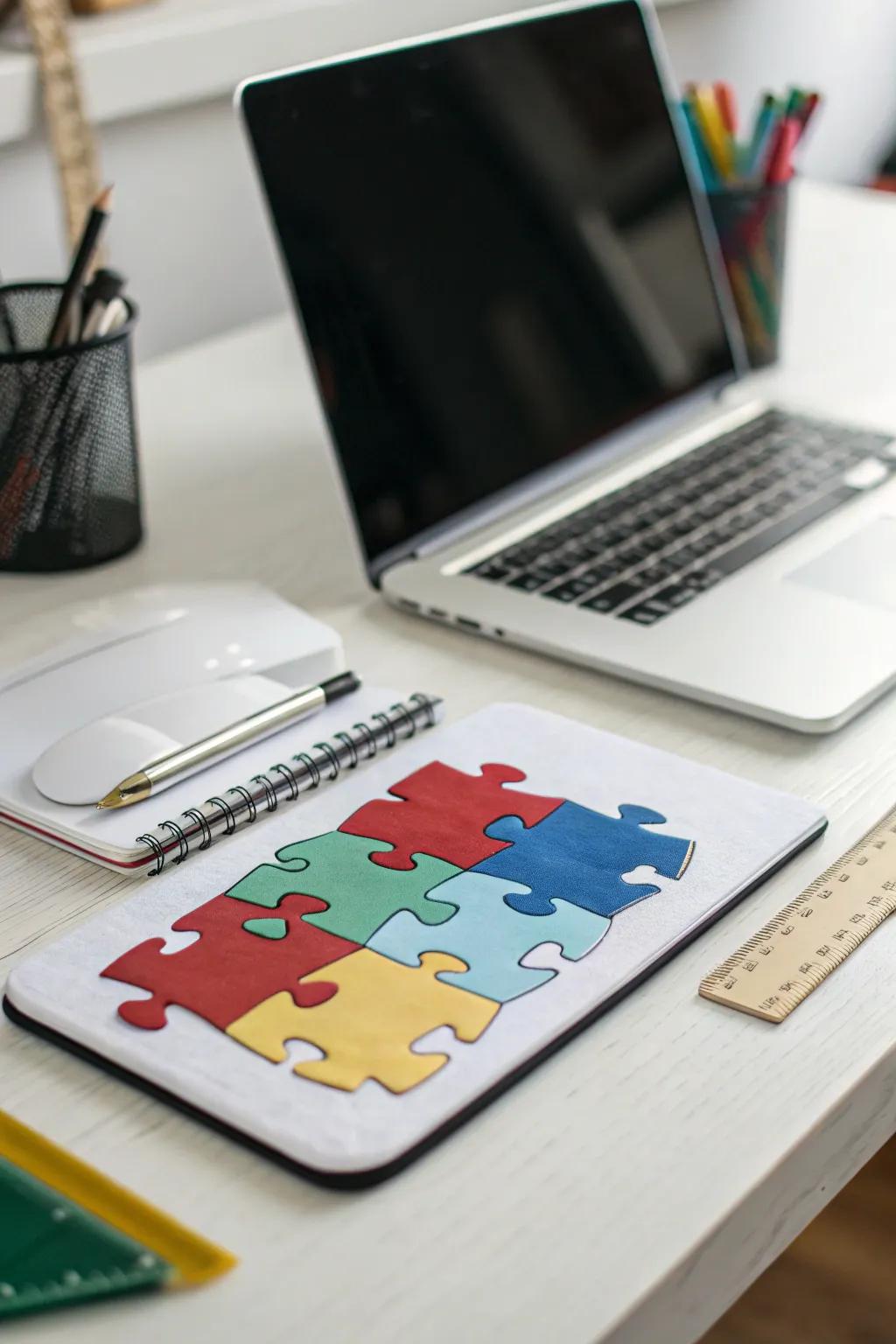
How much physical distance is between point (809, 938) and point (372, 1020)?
0.17 m

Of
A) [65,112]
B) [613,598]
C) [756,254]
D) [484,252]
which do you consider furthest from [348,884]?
[65,112]

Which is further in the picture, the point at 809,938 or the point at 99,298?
the point at 99,298

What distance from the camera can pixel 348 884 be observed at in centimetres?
57

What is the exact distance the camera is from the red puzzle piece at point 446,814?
0.59m

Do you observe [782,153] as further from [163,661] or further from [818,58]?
[818,58]

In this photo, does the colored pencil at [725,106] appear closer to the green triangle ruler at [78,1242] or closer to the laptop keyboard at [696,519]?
the laptop keyboard at [696,519]

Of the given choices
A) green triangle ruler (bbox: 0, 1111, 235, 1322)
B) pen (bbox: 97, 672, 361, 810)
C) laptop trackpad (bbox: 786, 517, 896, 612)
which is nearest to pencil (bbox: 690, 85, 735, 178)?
laptop trackpad (bbox: 786, 517, 896, 612)

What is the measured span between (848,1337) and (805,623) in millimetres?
661

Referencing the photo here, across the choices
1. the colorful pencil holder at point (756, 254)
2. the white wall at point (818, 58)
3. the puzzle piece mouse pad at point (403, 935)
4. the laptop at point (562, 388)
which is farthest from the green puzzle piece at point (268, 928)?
the white wall at point (818, 58)

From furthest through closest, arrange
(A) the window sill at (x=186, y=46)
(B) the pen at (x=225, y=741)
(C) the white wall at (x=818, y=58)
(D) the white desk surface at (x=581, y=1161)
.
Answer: (C) the white wall at (x=818, y=58) < (A) the window sill at (x=186, y=46) < (B) the pen at (x=225, y=741) < (D) the white desk surface at (x=581, y=1161)

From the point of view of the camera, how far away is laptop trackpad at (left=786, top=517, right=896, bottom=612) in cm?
79

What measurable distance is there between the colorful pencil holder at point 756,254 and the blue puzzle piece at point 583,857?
2.02 feet

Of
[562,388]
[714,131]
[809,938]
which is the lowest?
[809,938]

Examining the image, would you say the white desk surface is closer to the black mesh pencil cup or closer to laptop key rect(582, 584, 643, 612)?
A: laptop key rect(582, 584, 643, 612)
